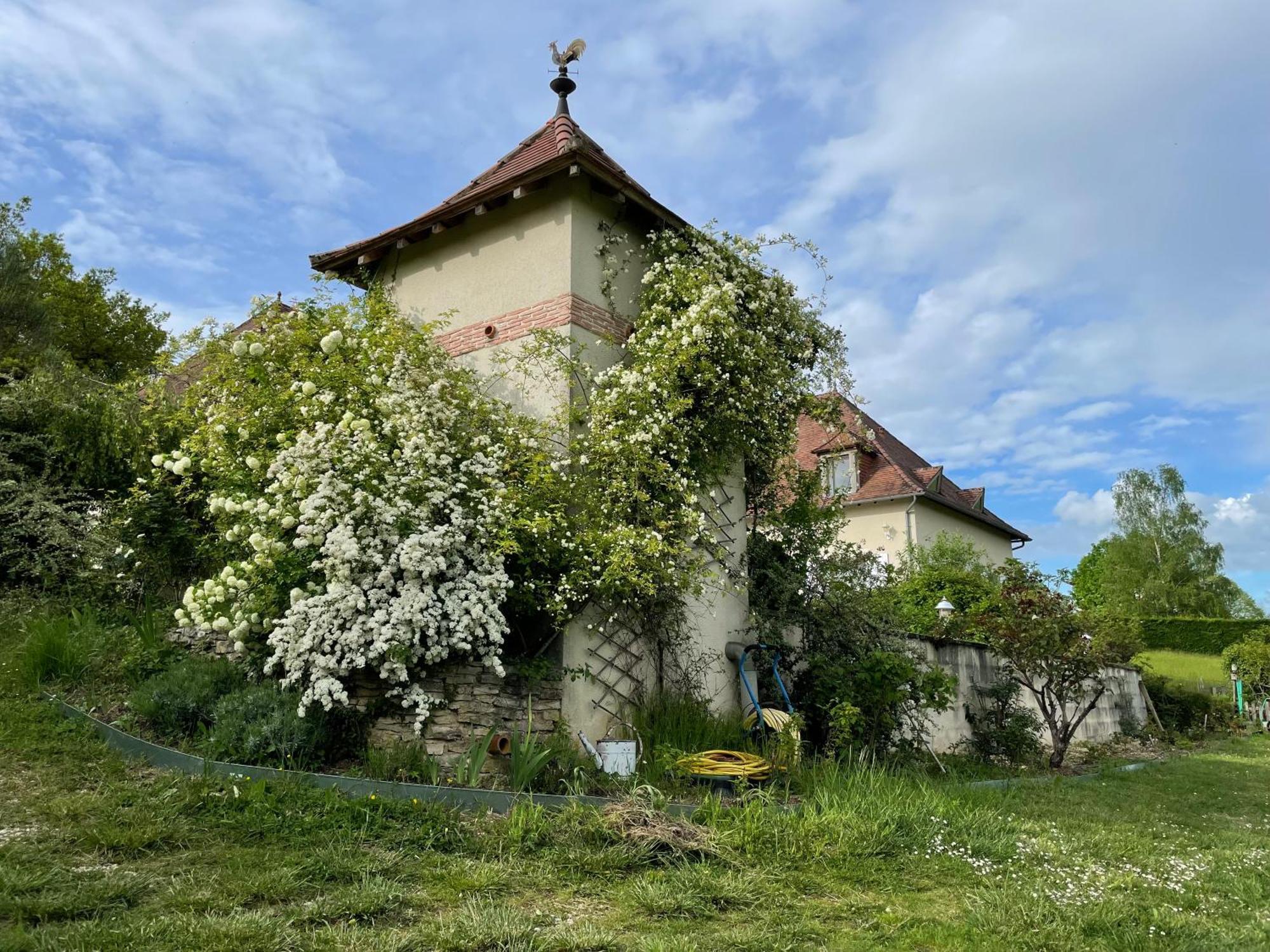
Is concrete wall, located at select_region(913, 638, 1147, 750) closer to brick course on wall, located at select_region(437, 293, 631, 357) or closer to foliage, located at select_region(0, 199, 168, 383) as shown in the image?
brick course on wall, located at select_region(437, 293, 631, 357)

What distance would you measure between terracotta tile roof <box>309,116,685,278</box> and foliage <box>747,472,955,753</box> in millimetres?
4039

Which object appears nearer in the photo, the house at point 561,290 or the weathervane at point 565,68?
the house at point 561,290

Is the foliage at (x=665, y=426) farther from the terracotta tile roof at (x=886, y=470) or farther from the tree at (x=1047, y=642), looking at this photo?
the terracotta tile roof at (x=886, y=470)

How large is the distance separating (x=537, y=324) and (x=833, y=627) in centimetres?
498

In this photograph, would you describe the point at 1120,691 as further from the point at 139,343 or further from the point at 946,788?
the point at 139,343

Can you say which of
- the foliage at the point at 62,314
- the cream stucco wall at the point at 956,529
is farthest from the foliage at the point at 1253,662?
the foliage at the point at 62,314

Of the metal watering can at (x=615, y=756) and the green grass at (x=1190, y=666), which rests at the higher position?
the green grass at (x=1190, y=666)

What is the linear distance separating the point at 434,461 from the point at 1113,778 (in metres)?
8.70

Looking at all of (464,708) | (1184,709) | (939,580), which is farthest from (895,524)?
(464,708)

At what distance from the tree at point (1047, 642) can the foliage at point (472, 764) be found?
7.62m

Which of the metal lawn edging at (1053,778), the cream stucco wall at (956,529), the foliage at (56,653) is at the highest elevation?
the cream stucco wall at (956,529)

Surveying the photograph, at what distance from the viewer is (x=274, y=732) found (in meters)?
5.83

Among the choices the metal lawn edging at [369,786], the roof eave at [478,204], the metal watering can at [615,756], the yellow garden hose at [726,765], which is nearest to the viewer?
the metal lawn edging at [369,786]

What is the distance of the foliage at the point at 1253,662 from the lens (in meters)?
19.5
